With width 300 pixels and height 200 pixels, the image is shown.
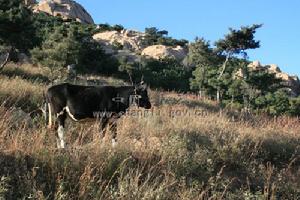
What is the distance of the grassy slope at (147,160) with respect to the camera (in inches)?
227

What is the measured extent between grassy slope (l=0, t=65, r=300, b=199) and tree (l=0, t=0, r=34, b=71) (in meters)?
9.44

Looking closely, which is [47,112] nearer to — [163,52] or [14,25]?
[14,25]

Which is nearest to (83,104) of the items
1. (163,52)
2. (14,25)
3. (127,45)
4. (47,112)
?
(47,112)

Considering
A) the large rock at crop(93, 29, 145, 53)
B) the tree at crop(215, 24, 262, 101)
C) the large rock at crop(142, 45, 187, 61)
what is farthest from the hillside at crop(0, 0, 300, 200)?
the large rock at crop(93, 29, 145, 53)

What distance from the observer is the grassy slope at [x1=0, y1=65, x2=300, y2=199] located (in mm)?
5758

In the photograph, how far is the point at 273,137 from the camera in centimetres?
1240

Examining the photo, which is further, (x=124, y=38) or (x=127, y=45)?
(x=124, y=38)

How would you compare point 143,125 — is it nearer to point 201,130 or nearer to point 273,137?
point 201,130

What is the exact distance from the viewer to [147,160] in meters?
7.54

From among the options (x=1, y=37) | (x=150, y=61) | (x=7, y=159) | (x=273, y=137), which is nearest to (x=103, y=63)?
(x=150, y=61)

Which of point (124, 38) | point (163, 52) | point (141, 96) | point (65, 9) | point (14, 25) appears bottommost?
point (141, 96)

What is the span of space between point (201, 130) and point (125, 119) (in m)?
1.64

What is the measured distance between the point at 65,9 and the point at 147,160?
9536 cm

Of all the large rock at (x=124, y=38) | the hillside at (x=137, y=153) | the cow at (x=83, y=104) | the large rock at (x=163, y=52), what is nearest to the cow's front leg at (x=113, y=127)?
the cow at (x=83, y=104)
